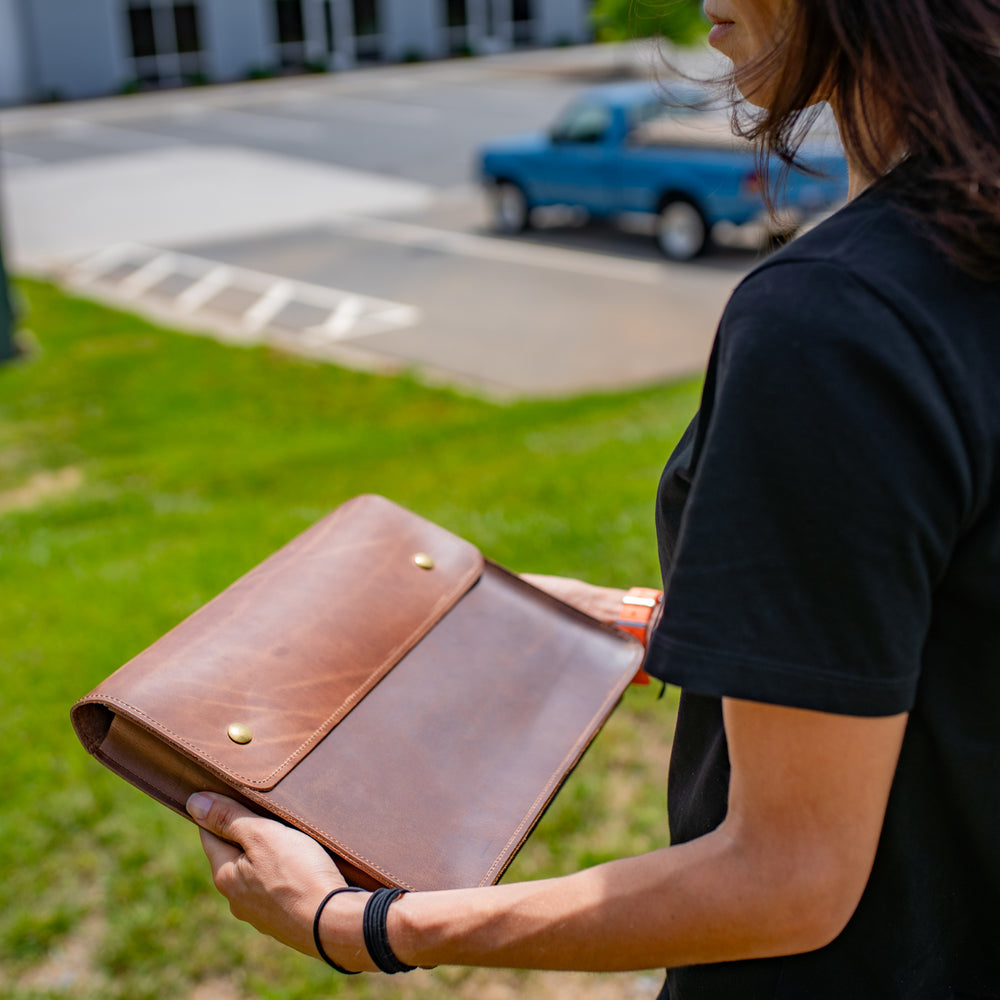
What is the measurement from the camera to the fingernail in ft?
4.13

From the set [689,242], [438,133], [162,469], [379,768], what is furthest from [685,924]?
[438,133]

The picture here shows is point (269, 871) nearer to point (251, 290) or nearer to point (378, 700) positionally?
point (378, 700)

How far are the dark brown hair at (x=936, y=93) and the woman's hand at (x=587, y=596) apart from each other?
3.06 feet

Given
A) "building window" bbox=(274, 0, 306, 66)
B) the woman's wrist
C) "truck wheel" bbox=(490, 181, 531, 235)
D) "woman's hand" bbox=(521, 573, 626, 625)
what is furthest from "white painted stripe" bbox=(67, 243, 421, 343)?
"building window" bbox=(274, 0, 306, 66)

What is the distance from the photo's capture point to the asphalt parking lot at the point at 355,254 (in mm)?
9383

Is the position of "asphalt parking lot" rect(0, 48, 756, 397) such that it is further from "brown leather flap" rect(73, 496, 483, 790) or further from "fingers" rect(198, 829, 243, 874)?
"fingers" rect(198, 829, 243, 874)

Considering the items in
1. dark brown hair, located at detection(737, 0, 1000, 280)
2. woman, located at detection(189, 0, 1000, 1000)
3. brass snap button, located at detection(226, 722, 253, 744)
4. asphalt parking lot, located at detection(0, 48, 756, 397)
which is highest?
→ dark brown hair, located at detection(737, 0, 1000, 280)

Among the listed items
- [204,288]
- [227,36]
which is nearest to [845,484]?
[204,288]

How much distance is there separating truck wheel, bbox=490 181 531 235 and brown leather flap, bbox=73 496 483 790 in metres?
12.3

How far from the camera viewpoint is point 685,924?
3.15ft

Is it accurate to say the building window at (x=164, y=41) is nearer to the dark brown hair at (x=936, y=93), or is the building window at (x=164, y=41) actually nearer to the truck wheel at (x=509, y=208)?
the truck wheel at (x=509, y=208)

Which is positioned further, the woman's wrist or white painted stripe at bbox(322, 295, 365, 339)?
white painted stripe at bbox(322, 295, 365, 339)

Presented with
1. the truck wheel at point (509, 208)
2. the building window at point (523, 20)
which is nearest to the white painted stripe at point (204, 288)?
the truck wheel at point (509, 208)

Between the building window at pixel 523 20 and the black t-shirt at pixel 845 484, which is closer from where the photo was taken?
the black t-shirt at pixel 845 484
